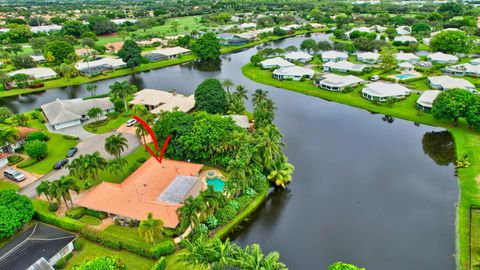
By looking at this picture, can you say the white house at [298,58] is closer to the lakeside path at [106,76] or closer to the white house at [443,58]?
the lakeside path at [106,76]

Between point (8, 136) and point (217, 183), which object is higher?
point (8, 136)

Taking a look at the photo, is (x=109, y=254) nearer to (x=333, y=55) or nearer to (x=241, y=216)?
(x=241, y=216)

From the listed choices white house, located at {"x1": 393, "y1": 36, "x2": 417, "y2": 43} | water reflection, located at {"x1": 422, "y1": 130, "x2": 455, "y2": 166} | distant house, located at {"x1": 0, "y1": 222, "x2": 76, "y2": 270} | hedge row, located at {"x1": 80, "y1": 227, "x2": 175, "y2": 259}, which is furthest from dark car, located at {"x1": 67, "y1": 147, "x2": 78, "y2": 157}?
white house, located at {"x1": 393, "y1": 36, "x2": 417, "y2": 43}

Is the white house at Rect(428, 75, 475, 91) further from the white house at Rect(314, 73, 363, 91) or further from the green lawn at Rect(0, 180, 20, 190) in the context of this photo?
the green lawn at Rect(0, 180, 20, 190)

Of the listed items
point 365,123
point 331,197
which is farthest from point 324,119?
point 331,197

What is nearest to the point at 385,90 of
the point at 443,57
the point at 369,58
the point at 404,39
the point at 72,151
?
the point at 369,58

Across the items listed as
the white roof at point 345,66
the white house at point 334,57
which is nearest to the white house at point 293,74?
the white roof at point 345,66
